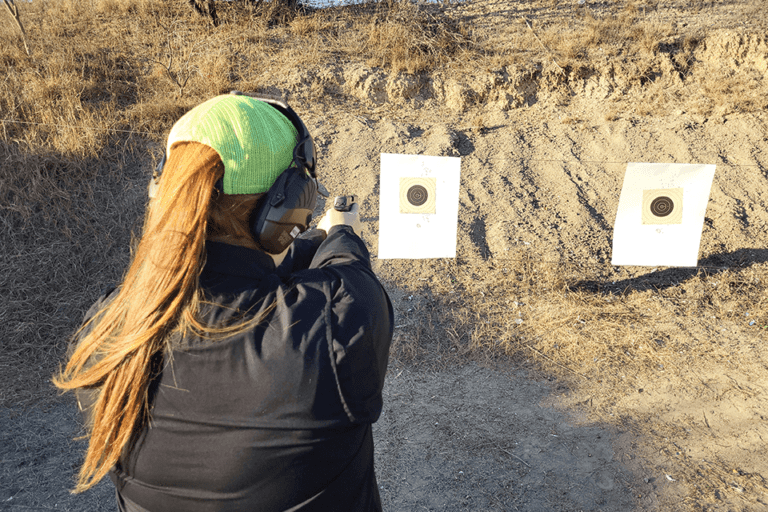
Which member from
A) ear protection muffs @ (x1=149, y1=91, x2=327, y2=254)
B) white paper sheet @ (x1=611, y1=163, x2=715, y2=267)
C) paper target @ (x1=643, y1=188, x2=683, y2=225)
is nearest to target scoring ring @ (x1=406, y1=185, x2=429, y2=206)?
white paper sheet @ (x1=611, y1=163, x2=715, y2=267)

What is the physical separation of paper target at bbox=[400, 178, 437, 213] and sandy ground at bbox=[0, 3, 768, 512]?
2.12 feet

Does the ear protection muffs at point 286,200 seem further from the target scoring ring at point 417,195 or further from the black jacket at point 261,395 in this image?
the target scoring ring at point 417,195

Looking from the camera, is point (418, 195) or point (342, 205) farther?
point (418, 195)

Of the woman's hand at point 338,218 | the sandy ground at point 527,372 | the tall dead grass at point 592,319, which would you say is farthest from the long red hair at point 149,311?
the tall dead grass at point 592,319

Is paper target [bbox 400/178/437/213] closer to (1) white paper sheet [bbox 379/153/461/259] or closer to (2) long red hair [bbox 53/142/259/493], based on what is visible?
(1) white paper sheet [bbox 379/153/461/259]

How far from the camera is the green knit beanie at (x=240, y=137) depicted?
88 centimetres

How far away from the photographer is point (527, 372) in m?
3.21

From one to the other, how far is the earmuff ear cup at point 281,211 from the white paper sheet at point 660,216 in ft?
11.2

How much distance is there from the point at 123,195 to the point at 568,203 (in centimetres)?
423

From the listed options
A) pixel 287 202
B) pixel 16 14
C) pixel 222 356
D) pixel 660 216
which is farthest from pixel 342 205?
pixel 16 14

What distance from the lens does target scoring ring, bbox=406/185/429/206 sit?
3.73 metres

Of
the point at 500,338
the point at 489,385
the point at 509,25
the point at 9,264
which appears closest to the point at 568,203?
the point at 500,338

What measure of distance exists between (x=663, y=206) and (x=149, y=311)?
13.3 feet

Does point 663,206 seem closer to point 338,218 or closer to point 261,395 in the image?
point 338,218
